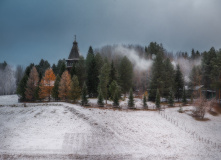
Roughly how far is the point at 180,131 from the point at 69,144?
15.7 metres

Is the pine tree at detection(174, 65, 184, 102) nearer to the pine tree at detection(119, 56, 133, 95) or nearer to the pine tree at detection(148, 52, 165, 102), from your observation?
the pine tree at detection(148, 52, 165, 102)

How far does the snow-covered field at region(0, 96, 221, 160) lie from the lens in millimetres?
16000

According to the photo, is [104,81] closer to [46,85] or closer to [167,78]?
[46,85]

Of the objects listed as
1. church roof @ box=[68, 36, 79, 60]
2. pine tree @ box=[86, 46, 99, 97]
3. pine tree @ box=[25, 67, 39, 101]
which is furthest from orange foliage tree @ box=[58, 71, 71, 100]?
church roof @ box=[68, 36, 79, 60]

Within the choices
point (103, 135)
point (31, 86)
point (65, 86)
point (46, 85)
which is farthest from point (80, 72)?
point (103, 135)

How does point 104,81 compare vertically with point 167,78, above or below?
below

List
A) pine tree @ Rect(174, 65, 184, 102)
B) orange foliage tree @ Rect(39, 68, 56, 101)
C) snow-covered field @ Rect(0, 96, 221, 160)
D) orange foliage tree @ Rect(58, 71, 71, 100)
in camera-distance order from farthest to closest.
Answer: pine tree @ Rect(174, 65, 184, 102)
orange foliage tree @ Rect(39, 68, 56, 101)
orange foliage tree @ Rect(58, 71, 71, 100)
snow-covered field @ Rect(0, 96, 221, 160)

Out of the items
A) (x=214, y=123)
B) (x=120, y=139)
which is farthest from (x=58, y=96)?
(x=214, y=123)

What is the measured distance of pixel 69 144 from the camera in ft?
57.4

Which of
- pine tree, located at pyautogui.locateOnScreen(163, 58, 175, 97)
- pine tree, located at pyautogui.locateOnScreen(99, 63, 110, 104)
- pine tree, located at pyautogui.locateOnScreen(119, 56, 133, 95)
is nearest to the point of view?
pine tree, located at pyautogui.locateOnScreen(99, 63, 110, 104)

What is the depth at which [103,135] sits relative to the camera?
20.1 m

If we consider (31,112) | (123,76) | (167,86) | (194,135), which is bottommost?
(194,135)

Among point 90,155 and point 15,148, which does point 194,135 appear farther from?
point 15,148

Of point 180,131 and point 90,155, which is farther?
point 180,131
